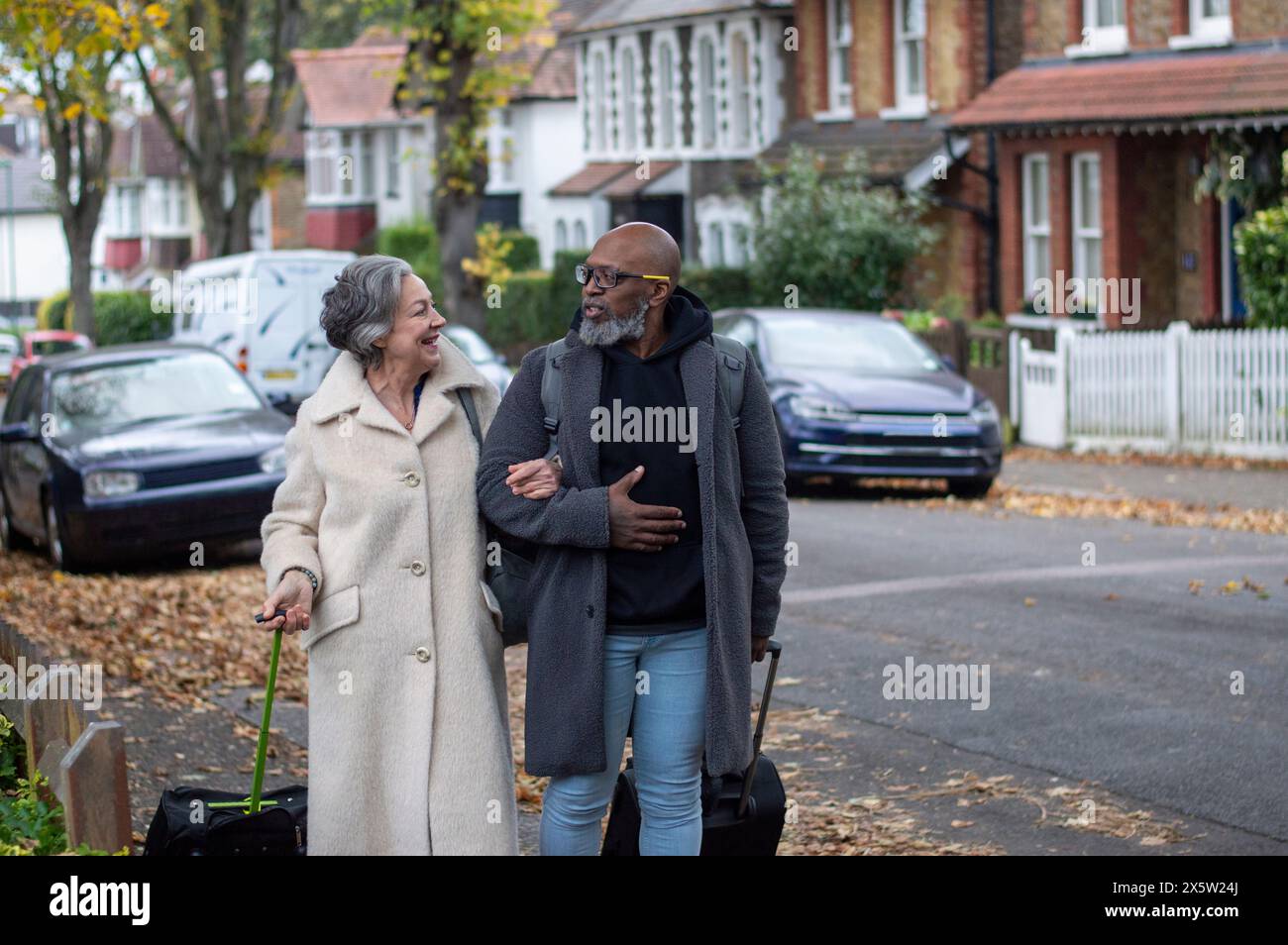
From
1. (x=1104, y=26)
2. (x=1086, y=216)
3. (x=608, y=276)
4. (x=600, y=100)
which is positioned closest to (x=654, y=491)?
(x=608, y=276)

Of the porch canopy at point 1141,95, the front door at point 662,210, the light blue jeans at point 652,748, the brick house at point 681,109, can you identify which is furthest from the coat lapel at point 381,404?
the front door at point 662,210

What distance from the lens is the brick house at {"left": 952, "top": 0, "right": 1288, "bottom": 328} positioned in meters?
25.2

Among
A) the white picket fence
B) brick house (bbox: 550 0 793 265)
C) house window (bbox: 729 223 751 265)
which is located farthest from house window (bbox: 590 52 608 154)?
the white picket fence

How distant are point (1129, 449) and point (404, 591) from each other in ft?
56.8

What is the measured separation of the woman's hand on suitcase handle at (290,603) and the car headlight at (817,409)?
12.9m

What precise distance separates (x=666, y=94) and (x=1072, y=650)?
118 feet

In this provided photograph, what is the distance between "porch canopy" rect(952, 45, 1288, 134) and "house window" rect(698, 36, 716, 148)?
1345cm

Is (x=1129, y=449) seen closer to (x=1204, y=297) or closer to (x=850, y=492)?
(x=850, y=492)

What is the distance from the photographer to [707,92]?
43.1 metres

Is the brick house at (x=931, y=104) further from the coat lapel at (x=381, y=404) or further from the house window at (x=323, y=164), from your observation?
the house window at (x=323, y=164)

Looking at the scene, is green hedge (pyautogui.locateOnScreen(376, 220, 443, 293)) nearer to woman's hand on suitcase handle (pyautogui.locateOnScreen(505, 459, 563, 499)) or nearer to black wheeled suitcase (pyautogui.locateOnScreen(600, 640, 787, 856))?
black wheeled suitcase (pyautogui.locateOnScreen(600, 640, 787, 856))

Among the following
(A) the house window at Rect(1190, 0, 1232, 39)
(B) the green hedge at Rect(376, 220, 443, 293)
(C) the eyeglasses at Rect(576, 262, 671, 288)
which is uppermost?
(A) the house window at Rect(1190, 0, 1232, 39)

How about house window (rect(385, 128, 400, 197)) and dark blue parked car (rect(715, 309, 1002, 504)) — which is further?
house window (rect(385, 128, 400, 197))
